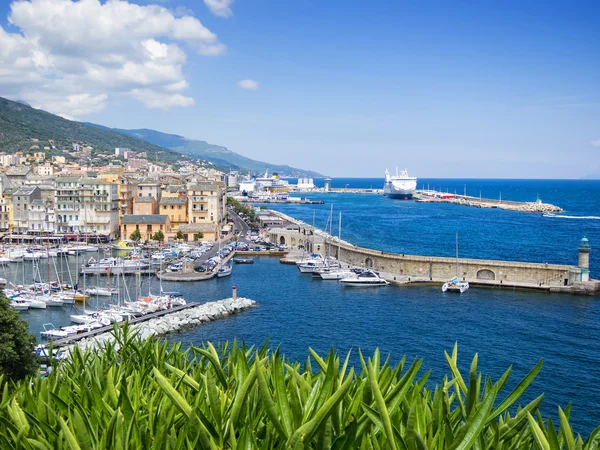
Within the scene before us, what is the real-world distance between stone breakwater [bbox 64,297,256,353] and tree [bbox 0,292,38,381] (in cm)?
562

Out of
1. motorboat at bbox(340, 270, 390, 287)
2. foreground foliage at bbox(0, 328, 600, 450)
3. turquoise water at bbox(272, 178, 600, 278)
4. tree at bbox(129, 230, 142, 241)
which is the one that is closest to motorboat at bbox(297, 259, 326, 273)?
motorboat at bbox(340, 270, 390, 287)

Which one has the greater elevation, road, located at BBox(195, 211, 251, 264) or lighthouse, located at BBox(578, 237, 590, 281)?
lighthouse, located at BBox(578, 237, 590, 281)

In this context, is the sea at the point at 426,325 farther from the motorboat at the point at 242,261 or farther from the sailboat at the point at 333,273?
the sailboat at the point at 333,273

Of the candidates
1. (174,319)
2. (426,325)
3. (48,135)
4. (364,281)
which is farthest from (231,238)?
(48,135)

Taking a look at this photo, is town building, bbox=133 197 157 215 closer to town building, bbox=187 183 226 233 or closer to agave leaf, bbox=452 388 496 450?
town building, bbox=187 183 226 233

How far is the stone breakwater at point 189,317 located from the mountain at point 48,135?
89.6 meters

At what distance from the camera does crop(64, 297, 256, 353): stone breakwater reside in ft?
60.0

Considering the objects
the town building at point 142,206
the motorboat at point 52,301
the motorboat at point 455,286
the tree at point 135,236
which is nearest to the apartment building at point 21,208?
the town building at point 142,206

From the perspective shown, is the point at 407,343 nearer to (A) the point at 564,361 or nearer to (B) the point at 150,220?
(A) the point at 564,361

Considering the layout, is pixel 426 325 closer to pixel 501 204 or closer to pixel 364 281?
pixel 364 281

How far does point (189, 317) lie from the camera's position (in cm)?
2027

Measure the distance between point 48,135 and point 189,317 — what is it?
369 feet

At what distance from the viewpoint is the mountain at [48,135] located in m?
103

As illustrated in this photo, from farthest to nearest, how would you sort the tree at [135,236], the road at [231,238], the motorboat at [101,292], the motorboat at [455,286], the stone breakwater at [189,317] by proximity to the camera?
the tree at [135,236] < the road at [231,238] < the motorboat at [455,286] < the motorboat at [101,292] < the stone breakwater at [189,317]
